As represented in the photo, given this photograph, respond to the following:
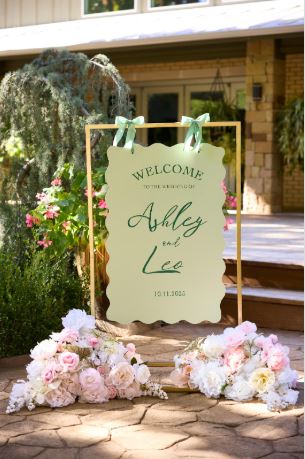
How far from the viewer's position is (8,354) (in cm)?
438

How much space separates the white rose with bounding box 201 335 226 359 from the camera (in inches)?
149

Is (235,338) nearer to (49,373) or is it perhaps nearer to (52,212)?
(49,373)

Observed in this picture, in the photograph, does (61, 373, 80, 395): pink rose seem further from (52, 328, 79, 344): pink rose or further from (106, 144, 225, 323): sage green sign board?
(106, 144, 225, 323): sage green sign board

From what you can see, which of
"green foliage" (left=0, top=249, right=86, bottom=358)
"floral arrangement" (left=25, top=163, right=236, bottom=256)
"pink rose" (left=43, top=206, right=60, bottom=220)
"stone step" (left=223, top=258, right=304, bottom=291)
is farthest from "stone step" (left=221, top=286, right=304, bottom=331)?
"pink rose" (left=43, top=206, right=60, bottom=220)

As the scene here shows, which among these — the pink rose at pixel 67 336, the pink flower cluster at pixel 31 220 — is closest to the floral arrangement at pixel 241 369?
the pink rose at pixel 67 336

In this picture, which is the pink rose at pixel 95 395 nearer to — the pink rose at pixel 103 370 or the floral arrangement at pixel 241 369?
the pink rose at pixel 103 370

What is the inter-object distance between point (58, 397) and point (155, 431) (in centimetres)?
55

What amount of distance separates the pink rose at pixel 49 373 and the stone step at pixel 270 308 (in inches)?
82.8

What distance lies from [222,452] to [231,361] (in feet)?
2.52

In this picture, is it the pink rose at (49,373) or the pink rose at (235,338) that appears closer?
the pink rose at (49,373)

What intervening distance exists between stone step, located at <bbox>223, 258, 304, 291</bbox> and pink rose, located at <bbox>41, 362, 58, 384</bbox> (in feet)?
8.13

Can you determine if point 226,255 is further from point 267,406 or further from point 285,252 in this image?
point 267,406

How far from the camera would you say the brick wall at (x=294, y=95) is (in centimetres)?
1255

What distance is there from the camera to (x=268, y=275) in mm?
5773
